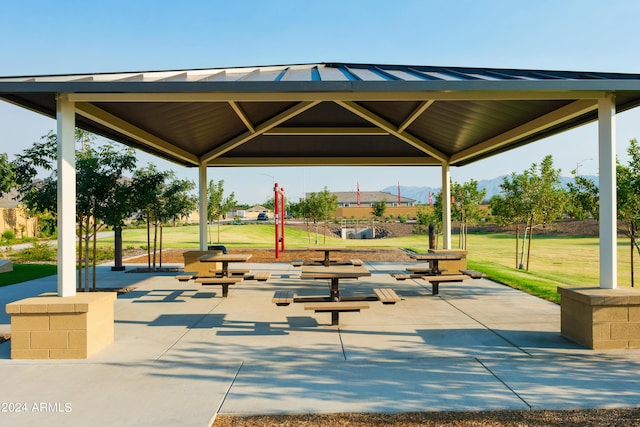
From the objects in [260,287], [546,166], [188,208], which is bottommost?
[260,287]

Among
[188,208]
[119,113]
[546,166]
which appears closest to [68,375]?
[119,113]

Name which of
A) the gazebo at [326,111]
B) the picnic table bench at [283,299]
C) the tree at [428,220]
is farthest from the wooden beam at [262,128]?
the tree at [428,220]

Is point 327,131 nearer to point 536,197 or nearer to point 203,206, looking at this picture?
point 203,206

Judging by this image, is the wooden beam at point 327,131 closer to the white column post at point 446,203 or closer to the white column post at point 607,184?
the white column post at point 446,203

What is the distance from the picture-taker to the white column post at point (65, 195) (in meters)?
6.46

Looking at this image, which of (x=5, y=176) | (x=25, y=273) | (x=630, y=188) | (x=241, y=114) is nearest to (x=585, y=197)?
(x=630, y=188)

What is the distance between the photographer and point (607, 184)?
6645 mm

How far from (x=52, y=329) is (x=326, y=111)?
276 inches

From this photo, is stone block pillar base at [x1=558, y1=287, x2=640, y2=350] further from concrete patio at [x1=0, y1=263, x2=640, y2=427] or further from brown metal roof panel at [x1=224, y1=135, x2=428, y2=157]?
brown metal roof panel at [x1=224, y1=135, x2=428, y2=157]

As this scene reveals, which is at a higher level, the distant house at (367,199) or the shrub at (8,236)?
the distant house at (367,199)

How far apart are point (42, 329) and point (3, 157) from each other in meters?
15.6

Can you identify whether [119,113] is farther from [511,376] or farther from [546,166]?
[546,166]

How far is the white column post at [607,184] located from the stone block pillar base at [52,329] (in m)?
6.99

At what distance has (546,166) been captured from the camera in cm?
1672
